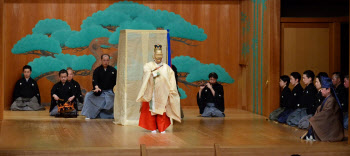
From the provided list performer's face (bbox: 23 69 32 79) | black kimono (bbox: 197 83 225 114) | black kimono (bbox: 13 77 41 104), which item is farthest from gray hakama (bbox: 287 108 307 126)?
performer's face (bbox: 23 69 32 79)

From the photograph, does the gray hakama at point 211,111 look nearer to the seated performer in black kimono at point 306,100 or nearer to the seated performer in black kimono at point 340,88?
the seated performer in black kimono at point 306,100

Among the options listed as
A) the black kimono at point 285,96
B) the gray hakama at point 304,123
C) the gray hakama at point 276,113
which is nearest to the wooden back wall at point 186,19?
the gray hakama at point 276,113

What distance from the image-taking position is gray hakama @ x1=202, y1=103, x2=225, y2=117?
10.4 metres

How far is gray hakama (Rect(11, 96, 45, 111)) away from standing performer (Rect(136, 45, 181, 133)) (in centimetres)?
414

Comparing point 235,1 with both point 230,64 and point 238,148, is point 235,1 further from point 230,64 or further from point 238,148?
point 238,148

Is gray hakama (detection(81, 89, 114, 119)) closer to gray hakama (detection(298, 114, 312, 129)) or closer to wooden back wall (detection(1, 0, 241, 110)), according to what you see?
wooden back wall (detection(1, 0, 241, 110))

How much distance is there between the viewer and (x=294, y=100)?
920 centimetres

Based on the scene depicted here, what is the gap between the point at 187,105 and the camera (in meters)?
12.4

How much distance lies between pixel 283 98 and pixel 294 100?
41 cm

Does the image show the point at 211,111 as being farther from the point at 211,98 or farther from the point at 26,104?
the point at 26,104

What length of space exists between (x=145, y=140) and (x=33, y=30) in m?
6.00

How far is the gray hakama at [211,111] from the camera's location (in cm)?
1038

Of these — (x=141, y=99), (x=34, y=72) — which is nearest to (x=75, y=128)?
(x=141, y=99)

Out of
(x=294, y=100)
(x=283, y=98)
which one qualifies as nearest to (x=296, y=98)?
(x=294, y=100)
